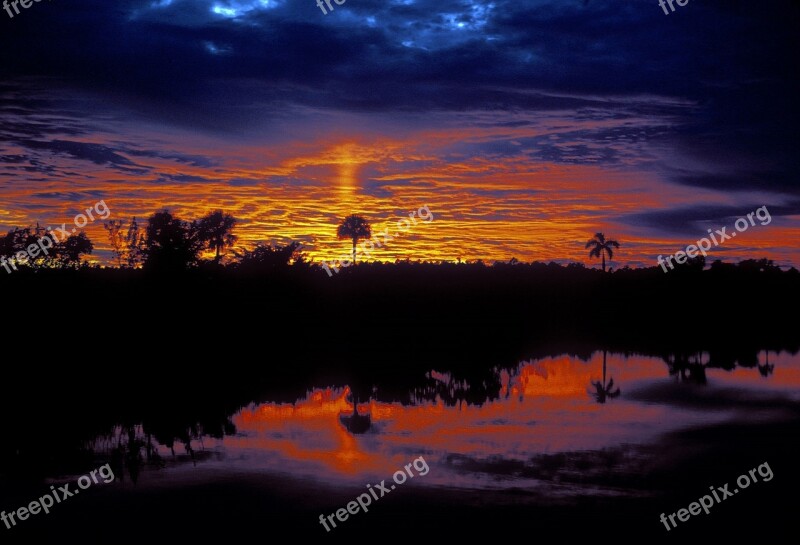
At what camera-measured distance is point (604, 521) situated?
9.53 metres

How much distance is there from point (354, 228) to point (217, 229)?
18979mm

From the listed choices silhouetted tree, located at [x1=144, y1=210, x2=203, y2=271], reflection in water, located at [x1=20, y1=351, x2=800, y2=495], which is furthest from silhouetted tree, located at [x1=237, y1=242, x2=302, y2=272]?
reflection in water, located at [x1=20, y1=351, x2=800, y2=495]

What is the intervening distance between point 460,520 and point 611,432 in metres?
7.02

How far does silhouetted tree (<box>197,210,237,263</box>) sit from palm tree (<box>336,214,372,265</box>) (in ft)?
56.1

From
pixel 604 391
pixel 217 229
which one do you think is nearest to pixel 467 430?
pixel 604 391

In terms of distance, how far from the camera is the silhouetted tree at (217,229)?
67.9 meters

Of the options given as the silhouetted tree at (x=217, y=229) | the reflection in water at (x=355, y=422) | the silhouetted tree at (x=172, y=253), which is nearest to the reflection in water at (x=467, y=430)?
the reflection in water at (x=355, y=422)

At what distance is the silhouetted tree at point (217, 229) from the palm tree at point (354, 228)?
1711cm

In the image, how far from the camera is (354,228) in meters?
83.6

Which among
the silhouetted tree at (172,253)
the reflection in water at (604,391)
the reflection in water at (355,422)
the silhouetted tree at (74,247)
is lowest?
the reflection in water at (355,422)

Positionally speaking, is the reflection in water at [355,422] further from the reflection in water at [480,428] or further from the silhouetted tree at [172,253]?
the silhouetted tree at [172,253]

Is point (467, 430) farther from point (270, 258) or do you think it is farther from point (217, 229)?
point (217, 229)

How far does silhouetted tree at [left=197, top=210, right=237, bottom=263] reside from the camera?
67.9 m

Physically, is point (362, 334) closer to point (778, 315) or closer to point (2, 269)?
point (2, 269)
